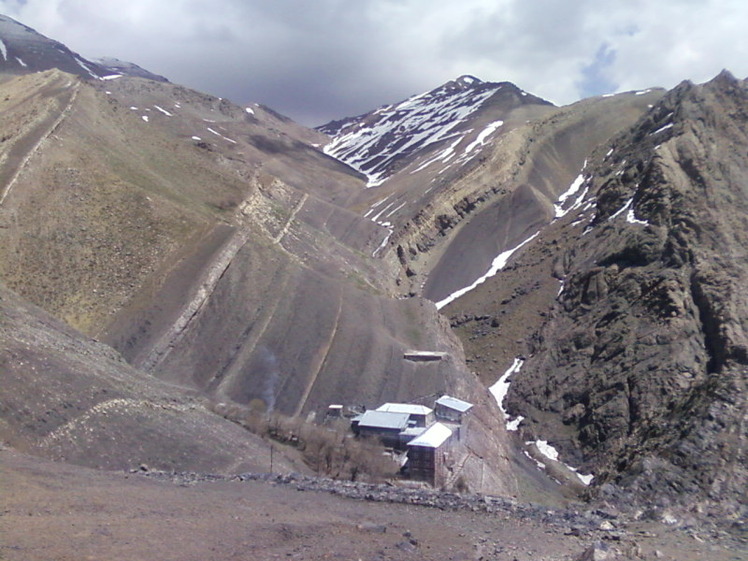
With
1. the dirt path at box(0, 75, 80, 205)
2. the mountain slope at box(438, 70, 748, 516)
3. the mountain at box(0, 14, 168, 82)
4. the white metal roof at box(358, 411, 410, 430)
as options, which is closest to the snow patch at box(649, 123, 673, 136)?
the mountain slope at box(438, 70, 748, 516)

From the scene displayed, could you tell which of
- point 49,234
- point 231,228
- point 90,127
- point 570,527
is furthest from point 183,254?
point 570,527

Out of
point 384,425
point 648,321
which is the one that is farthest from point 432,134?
point 384,425

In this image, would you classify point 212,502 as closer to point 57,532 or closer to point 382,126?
point 57,532

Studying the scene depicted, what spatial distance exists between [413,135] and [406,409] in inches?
5388

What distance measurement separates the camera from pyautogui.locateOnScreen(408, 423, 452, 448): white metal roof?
29406mm

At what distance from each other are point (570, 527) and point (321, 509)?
18.2 feet

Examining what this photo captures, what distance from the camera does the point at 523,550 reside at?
1362 centimetres

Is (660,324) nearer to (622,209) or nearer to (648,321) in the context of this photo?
(648,321)

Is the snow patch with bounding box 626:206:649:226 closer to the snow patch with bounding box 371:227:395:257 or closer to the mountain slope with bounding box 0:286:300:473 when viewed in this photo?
the snow patch with bounding box 371:227:395:257

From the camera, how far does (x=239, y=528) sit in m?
12.9

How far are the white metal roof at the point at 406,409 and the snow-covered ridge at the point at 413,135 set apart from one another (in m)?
85.7

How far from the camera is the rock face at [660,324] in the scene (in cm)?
2575

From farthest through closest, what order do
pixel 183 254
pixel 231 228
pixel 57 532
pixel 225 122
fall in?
pixel 225 122
pixel 231 228
pixel 183 254
pixel 57 532

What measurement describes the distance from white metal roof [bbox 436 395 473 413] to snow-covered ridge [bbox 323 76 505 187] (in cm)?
8369
